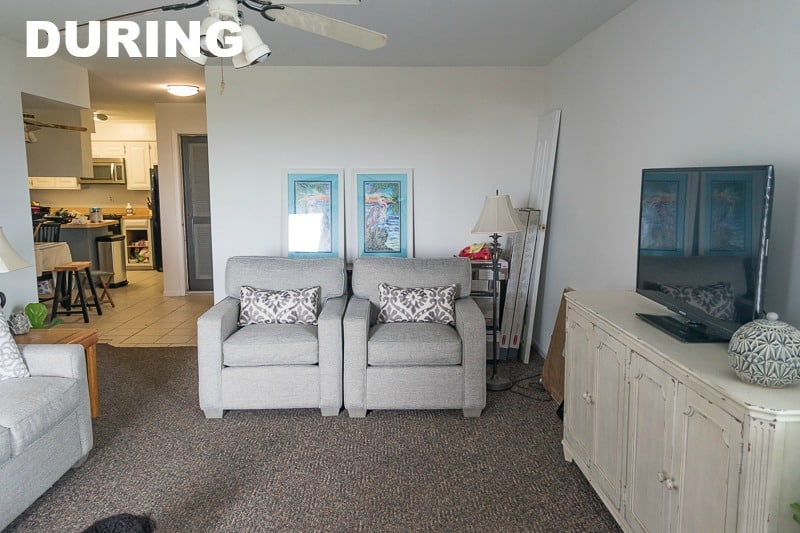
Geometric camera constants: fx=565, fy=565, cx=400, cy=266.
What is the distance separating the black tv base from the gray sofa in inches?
103

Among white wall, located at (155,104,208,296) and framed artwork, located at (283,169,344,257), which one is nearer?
framed artwork, located at (283,169,344,257)

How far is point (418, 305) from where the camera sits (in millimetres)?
3836

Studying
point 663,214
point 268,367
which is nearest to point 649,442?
point 663,214

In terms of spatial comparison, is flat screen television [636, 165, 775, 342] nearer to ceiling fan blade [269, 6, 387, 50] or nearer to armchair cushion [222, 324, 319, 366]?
ceiling fan blade [269, 6, 387, 50]

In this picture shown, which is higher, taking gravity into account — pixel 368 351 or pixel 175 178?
pixel 175 178

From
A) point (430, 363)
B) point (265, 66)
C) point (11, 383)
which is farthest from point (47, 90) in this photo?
point (430, 363)

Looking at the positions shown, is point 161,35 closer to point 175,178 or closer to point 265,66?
point 265,66

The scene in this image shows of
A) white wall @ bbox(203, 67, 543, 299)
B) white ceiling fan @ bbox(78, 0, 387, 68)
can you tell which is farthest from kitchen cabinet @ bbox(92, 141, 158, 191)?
white ceiling fan @ bbox(78, 0, 387, 68)

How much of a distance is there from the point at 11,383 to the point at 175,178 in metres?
4.94

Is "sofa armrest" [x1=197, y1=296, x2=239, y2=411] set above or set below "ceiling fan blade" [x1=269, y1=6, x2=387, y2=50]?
below

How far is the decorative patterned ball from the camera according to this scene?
1.51 metres

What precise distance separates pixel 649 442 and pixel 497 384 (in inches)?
78.9

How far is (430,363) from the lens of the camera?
3.46 meters

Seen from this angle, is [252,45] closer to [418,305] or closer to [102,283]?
[418,305]
